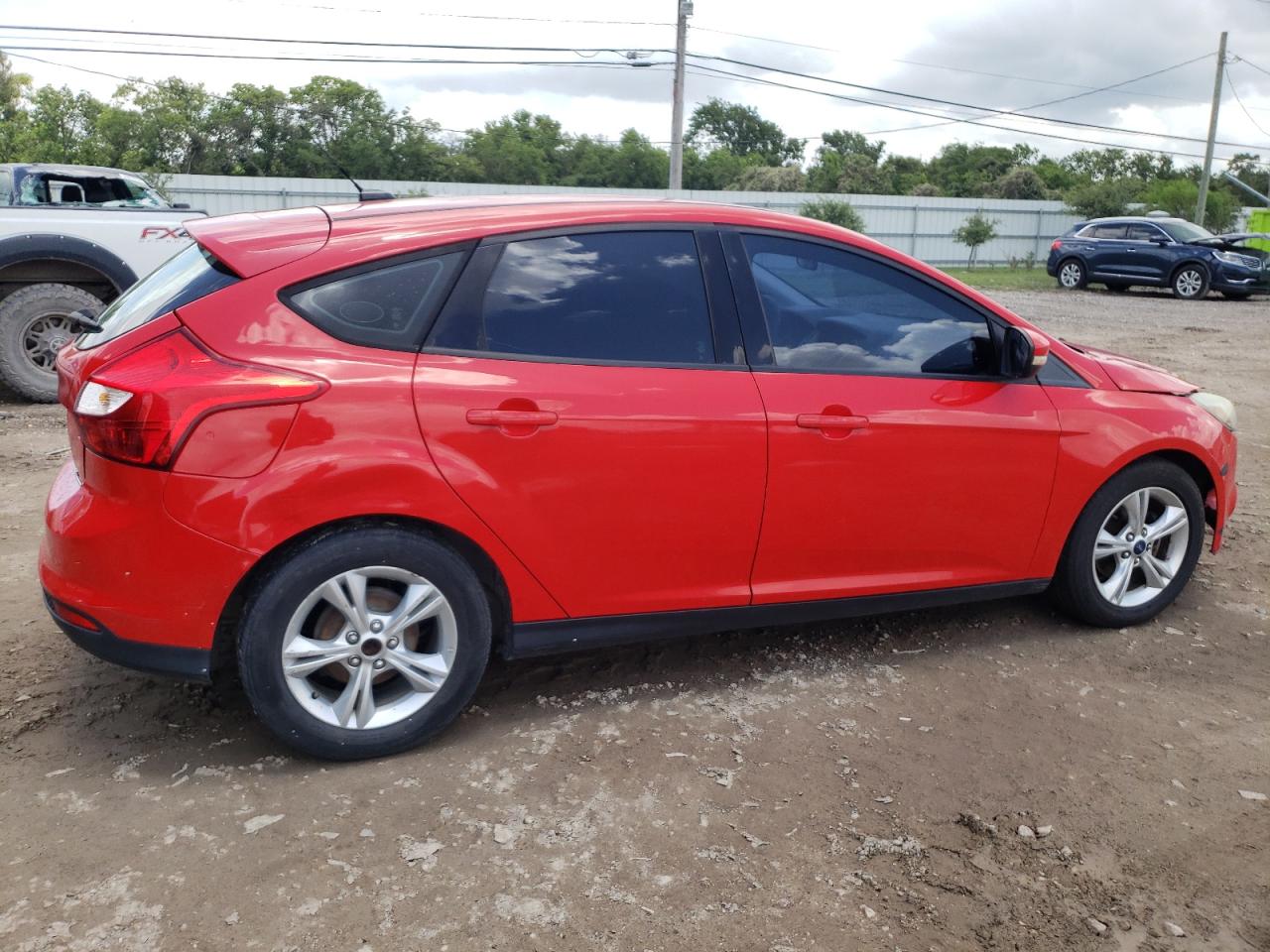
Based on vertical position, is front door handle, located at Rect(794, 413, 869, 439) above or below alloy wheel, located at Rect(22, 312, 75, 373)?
above

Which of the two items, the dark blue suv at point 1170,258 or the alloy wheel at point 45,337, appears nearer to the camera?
the alloy wheel at point 45,337

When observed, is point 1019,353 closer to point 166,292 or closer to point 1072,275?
point 166,292

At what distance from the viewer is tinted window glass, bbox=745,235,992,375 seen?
3.78 metres

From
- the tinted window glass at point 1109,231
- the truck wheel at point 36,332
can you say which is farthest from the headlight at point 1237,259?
the truck wheel at point 36,332

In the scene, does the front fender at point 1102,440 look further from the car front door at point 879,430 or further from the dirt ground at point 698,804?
the dirt ground at point 698,804

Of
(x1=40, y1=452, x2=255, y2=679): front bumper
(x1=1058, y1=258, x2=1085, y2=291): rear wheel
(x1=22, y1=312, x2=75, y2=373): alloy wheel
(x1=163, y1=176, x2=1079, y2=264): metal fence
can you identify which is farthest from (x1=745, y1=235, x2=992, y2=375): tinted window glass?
(x1=163, y1=176, x2=1079, y2=264): metal fence

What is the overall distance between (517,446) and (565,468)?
0.16 meters

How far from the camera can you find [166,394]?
3.02 m

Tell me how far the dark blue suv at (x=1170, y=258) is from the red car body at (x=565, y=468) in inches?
801

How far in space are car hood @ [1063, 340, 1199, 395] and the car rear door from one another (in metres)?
1.63

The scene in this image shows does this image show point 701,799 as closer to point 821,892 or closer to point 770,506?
point 821,892

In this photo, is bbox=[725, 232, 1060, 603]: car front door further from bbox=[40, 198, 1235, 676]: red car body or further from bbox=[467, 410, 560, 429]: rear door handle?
bbox=[467, 410, 560, 429]: rear door handle

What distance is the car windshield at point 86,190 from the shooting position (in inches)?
335

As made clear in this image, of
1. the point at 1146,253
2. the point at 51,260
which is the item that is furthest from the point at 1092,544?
the point at 1146,253
